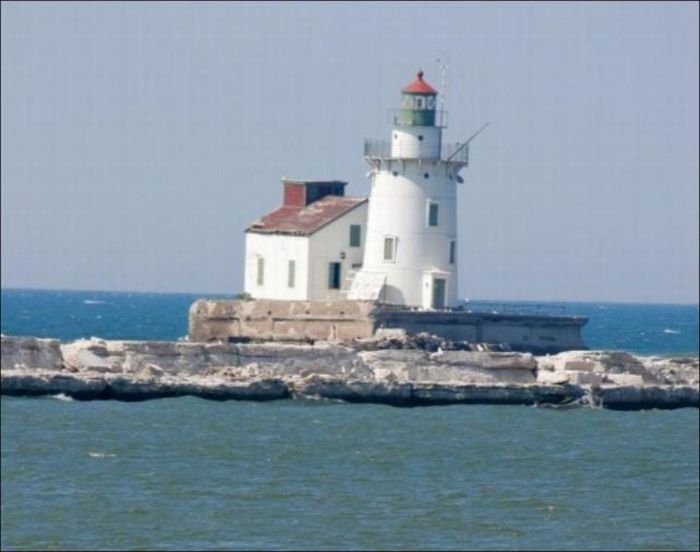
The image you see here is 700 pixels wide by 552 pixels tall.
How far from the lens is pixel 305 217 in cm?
4500

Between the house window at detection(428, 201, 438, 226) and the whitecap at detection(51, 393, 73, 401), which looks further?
the house window at detection(428, 201, 438, 226)

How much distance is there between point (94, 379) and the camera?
3766 cm


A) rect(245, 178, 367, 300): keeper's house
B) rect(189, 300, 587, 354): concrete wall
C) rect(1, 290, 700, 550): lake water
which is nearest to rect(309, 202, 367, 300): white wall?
rect(245, 178, 367, 300): keeper's house

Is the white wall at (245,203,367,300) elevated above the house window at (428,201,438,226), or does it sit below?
below

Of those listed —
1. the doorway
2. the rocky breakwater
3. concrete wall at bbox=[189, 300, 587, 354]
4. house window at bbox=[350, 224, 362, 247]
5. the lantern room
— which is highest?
the lantern room

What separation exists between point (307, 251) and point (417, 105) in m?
3.37

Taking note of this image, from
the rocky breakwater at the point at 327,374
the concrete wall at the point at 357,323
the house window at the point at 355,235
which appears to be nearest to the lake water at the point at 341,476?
the rocky breakwater at the point at 327,374

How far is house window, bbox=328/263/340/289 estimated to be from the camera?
44469mm

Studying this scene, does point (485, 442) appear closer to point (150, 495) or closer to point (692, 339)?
point (150, 495)

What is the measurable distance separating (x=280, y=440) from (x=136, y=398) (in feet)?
14.6

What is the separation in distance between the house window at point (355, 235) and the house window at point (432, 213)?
1764 mm

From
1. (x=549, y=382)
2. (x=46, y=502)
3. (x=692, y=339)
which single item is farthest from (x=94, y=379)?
(x=692, y=339)

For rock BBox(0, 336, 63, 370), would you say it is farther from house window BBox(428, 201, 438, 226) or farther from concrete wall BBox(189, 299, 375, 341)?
house window BBox(428, 201, 438, 226)

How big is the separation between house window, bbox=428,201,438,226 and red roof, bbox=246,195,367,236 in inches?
73.1
